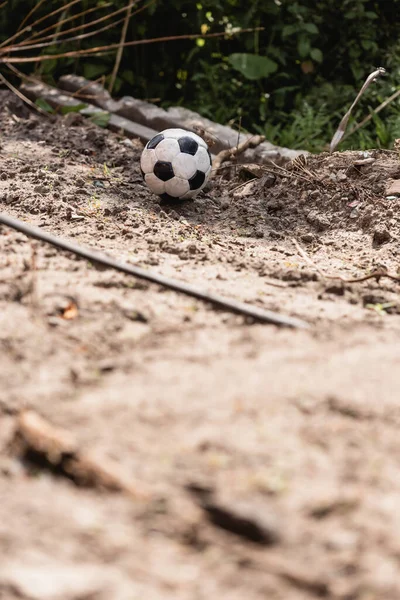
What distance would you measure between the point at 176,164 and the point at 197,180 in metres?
0.16

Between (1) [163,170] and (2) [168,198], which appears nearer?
(1) [163,170]

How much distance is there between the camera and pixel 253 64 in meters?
6.43

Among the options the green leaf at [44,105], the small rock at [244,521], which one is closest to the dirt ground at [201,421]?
the small rock at [244,521]

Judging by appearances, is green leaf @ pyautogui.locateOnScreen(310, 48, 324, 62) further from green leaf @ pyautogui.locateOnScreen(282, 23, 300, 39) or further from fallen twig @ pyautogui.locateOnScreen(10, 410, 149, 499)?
fallen twig @ pyautogui.locateOnScreen(10, 410, 149, 499)

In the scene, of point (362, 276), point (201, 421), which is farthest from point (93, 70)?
point (201, 421)

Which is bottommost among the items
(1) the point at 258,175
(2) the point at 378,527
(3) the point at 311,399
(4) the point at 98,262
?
(2) the point at 378,527

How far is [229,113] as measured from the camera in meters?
6.46

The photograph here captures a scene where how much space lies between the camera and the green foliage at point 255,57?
6430 millimetres

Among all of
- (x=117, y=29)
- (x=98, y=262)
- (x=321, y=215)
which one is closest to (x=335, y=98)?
(x=117, y=29)

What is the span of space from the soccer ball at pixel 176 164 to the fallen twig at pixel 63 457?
2457mm

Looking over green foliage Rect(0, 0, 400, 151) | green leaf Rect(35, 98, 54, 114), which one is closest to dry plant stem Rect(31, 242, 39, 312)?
green leaf Rect(35, 98, 54, 114)

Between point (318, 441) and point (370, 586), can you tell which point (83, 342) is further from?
point (370, 586)

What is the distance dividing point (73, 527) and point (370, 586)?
0.62 m

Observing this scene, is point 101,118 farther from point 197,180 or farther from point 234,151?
point 197,180
